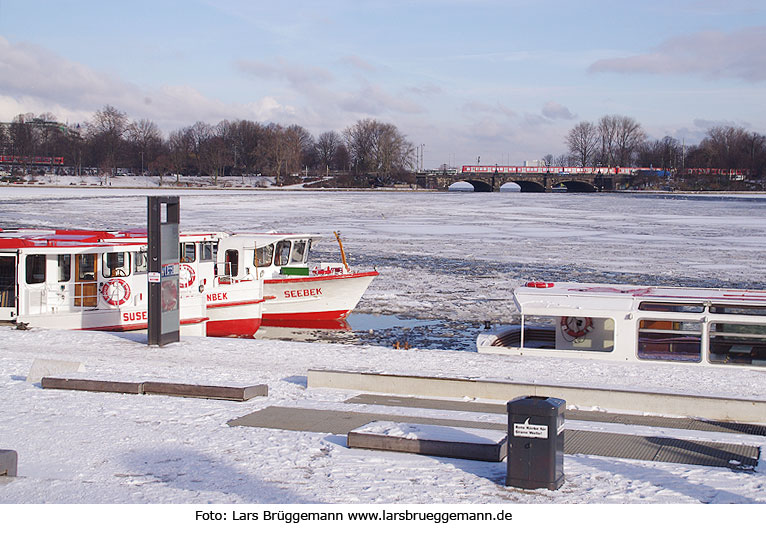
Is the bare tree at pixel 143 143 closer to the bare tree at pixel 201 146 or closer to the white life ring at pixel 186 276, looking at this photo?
the bare tree at pixel 201 146

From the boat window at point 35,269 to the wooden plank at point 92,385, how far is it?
1001cm

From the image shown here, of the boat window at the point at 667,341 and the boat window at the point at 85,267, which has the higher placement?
the boat window at the point at 85,267

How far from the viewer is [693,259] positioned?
39.0 metres

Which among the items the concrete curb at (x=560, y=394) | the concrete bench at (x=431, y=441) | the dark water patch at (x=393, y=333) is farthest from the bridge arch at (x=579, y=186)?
the concrete bench at (x=431, y=441)

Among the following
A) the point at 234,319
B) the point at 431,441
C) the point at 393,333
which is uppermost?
the point at 431,441

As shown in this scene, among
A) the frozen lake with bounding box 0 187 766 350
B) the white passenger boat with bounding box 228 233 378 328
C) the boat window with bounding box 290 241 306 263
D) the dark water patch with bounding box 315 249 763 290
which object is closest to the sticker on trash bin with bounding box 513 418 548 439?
the frozen lake with bounding box 0 187 766 350

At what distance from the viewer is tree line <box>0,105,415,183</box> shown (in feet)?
553

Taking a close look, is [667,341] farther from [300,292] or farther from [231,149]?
[231,149]

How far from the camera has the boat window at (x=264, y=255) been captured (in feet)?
90.5

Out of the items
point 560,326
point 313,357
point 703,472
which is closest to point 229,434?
point 703,472

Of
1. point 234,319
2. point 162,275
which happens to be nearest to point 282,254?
point 234,319

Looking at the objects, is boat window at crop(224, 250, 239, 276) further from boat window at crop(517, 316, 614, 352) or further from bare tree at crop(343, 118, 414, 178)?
bare tree at crop(343, 118, 414, 178)

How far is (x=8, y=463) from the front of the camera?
826cm

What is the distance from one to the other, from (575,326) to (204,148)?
159m
